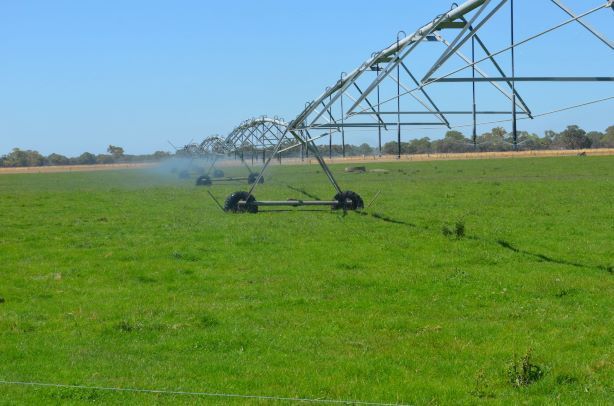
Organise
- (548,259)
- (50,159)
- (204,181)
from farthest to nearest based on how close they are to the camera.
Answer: (50,159) → (204,181) → (548,259)

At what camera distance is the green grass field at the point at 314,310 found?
7.82 m

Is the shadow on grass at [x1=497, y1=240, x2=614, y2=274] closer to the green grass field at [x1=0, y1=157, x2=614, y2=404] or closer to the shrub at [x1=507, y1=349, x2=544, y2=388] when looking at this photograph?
the green grass field at [x1=0, y1=157, x2=614, y2=404]

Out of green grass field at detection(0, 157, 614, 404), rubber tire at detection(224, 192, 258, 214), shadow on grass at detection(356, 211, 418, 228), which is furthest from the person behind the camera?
rubber tire at detection(224, 192, 258, 214)

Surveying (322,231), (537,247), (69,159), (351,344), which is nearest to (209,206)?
(322,231)

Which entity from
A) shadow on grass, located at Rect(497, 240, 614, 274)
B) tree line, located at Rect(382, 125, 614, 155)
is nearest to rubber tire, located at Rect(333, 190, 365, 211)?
shadow on grass, located at Rect(497, 240, 614, 274)

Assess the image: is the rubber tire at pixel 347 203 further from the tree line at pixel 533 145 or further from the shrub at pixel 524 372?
the tree line at pixel 533 145

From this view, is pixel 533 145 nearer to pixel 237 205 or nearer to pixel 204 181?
pixel 204 181

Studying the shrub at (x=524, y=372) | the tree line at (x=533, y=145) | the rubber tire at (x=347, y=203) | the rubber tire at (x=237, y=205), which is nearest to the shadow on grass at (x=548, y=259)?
the shrub at (x=524, y=372)

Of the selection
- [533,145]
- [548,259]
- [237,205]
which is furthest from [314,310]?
[533,145]

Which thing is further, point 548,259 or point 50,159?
point 50,159

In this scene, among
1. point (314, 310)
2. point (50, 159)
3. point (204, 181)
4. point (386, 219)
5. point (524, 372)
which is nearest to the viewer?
point (524, 372)

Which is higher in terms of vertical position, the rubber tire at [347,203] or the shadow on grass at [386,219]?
the rubber tire at [347,203]

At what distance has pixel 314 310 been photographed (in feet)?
35.8

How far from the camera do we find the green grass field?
7.82m
